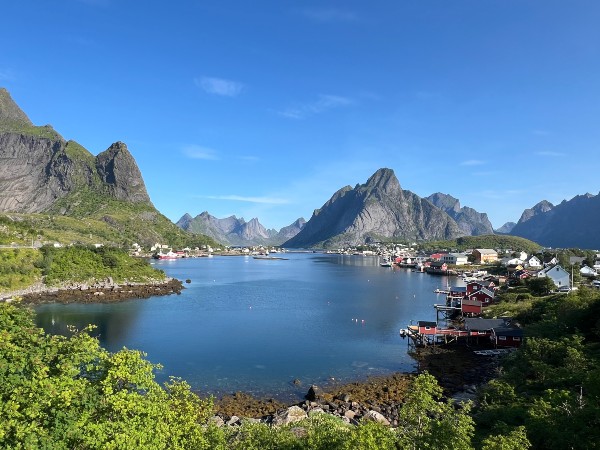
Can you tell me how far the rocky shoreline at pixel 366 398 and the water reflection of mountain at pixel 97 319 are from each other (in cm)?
2341

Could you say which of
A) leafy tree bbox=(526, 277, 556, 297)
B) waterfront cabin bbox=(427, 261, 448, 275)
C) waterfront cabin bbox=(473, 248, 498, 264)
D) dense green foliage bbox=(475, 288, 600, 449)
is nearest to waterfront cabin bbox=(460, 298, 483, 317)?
leafy tree bbox=(526, 277, 556, 297)

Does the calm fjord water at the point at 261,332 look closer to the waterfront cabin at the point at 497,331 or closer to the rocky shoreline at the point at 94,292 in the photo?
the rocky shoreline at the point at 94,292

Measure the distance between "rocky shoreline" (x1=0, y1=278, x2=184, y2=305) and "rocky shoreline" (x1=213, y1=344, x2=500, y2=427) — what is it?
56437 millimetres

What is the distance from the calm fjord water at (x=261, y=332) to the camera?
4100 cm

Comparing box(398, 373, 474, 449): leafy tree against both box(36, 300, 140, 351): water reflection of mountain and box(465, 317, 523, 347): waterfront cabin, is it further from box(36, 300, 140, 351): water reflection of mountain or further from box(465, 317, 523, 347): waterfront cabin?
box(36, 300, 140, 351): water reflection of mountain

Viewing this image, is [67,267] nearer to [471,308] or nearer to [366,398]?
[366,398]

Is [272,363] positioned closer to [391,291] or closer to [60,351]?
[60,351]

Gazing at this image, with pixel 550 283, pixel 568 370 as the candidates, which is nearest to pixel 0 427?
pixel 568 370

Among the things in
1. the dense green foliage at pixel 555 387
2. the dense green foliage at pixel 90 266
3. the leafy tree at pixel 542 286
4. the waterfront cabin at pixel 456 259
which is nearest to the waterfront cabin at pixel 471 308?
the leafy tree at pixel 542 286

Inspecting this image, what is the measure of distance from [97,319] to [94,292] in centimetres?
2478

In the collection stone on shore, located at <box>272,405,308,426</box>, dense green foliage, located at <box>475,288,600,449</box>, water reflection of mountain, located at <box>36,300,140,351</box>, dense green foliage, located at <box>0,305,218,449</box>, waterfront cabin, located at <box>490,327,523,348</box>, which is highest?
dense green foliage, located at <box>0,305,218,449</box>

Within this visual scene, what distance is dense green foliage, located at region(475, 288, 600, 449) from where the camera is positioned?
1694cm

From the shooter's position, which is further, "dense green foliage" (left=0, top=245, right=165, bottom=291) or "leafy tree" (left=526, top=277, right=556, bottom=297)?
"dense green foliage" (left=0, top=245, right=165, bottom=291)

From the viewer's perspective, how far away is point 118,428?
1272 centimetres
